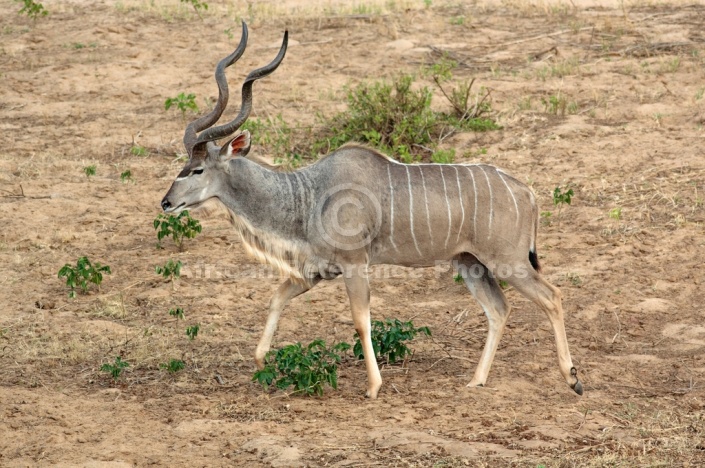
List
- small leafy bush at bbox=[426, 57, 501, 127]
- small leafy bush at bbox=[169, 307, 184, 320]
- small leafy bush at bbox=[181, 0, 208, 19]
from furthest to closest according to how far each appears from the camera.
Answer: small leafy bush at bbox=[181, 0, 208, 19], small leafy bush at bbox=[426, 57, 501, 127], small leafy bush at bbox=[169, 307, 184, 320]

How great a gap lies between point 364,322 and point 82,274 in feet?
6.58

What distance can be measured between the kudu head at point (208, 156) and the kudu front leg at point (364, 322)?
3.00 ft

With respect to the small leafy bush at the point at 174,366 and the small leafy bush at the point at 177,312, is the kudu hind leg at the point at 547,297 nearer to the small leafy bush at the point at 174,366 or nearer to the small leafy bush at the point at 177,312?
the small leafy bush at the point at 174,366

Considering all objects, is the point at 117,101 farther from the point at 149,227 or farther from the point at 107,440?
the point at 107,440

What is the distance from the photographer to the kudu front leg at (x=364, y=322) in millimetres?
5117

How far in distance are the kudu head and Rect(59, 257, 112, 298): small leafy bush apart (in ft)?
3.39

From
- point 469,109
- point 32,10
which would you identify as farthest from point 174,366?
point 32,10

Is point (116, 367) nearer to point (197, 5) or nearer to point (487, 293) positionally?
point (487, 293)

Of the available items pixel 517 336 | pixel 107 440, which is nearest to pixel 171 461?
pixel 107 440

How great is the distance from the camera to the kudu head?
5422 millimetres

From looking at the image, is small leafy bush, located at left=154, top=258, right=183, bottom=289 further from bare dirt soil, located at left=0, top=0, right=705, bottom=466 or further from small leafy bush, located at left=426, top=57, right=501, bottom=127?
small leafy bush, located at left=426, top=57, right=501, bottom=127
